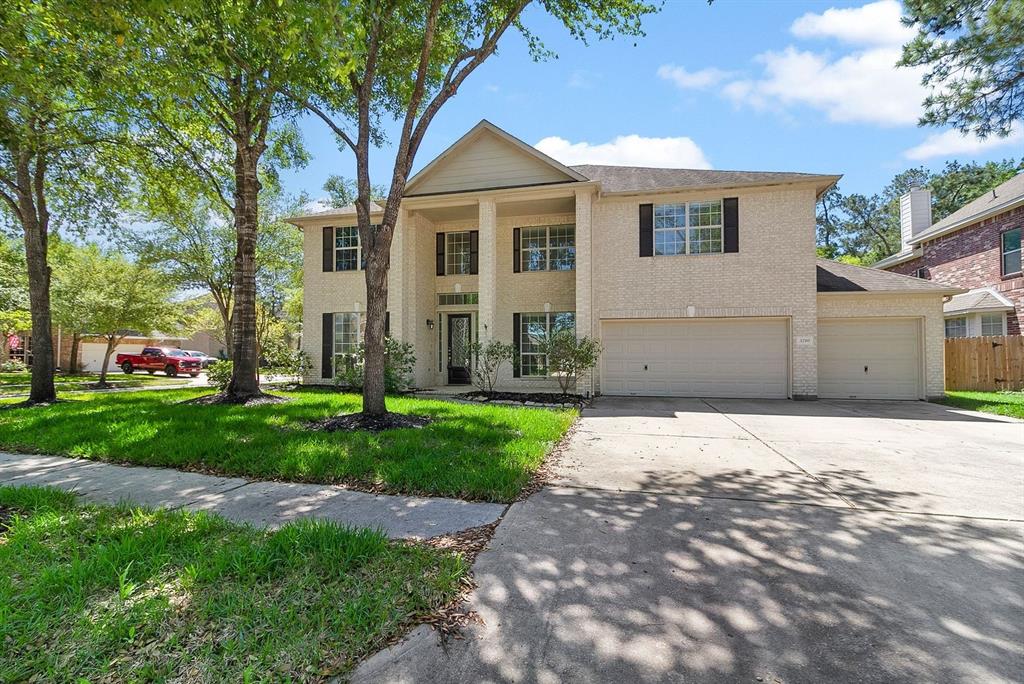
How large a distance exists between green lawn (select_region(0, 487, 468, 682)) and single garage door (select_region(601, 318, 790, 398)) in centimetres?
1060

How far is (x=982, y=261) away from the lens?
1673 cm

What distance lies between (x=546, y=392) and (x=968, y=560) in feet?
33.0

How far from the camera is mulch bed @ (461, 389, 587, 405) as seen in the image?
1120 cm

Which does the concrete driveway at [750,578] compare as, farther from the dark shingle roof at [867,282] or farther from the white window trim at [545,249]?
the white window trim at [545,249]

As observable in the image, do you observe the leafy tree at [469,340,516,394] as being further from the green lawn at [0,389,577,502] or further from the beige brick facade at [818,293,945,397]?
the beige brick facade at [818,293,945,397]

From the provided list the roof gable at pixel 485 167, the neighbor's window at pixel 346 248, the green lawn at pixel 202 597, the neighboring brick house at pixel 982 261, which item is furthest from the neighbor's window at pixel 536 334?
the neighboring brick house at pixel 982 261

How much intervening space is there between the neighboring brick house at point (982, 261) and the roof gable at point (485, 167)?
51.9 feet

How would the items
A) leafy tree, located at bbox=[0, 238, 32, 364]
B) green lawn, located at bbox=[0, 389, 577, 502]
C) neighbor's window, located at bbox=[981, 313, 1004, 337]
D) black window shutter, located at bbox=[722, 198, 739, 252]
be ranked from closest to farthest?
green lawn, located at bbox=[0, 389, 577, 502]
black window shutter, located at bbox=[722, 198, 739, 252]
neighbor's window, located at bbox=[981, 313, 1004, 337]
leafy tree, located at bbox=[0, 238, 32, 364]

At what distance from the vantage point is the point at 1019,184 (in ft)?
52.5

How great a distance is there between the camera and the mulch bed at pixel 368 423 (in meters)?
6.72

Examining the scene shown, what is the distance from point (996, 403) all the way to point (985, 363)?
5352 millimetres

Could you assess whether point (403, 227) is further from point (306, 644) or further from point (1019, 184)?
point (1019, 184)

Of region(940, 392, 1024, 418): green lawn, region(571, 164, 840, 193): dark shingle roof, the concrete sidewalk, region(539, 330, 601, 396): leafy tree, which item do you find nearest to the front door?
region(539, 330, 601, 396): leafy tree

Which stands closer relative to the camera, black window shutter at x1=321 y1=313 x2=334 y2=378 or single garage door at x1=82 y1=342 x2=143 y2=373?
black window shutter at x1=321 y1=313 x2=334 y2=378
